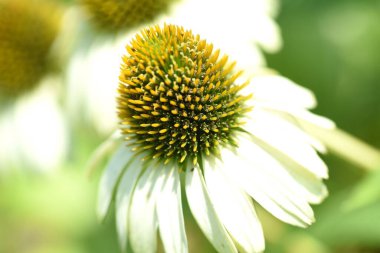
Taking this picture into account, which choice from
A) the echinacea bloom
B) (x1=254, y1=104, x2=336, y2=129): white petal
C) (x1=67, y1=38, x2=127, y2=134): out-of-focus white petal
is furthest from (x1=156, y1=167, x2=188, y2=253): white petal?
(x1=67, y1=38, x2=127, y2=134): out-of-focus white petal

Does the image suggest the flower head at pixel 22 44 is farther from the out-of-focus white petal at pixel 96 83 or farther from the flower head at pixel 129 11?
the flower head at pixel 129 11

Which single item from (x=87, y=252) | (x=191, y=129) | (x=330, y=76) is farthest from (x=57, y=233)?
(x=191, y=129)

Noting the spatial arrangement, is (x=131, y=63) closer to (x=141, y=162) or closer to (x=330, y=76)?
(x=141, y=162)

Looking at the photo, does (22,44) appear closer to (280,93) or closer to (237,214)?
(280,93)

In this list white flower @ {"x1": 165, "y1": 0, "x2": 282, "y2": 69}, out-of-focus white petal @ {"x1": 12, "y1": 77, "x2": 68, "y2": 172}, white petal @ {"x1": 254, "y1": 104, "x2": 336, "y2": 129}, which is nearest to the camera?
white petal @ {"x1": 254, "y1": 104, "x2": 336, "y2": 129}

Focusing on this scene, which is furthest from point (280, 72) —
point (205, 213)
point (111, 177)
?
point (205, 213)

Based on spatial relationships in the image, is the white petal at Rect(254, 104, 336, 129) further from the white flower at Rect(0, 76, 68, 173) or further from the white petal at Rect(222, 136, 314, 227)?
the white flower at Rect(0, 76, 68, 173)
